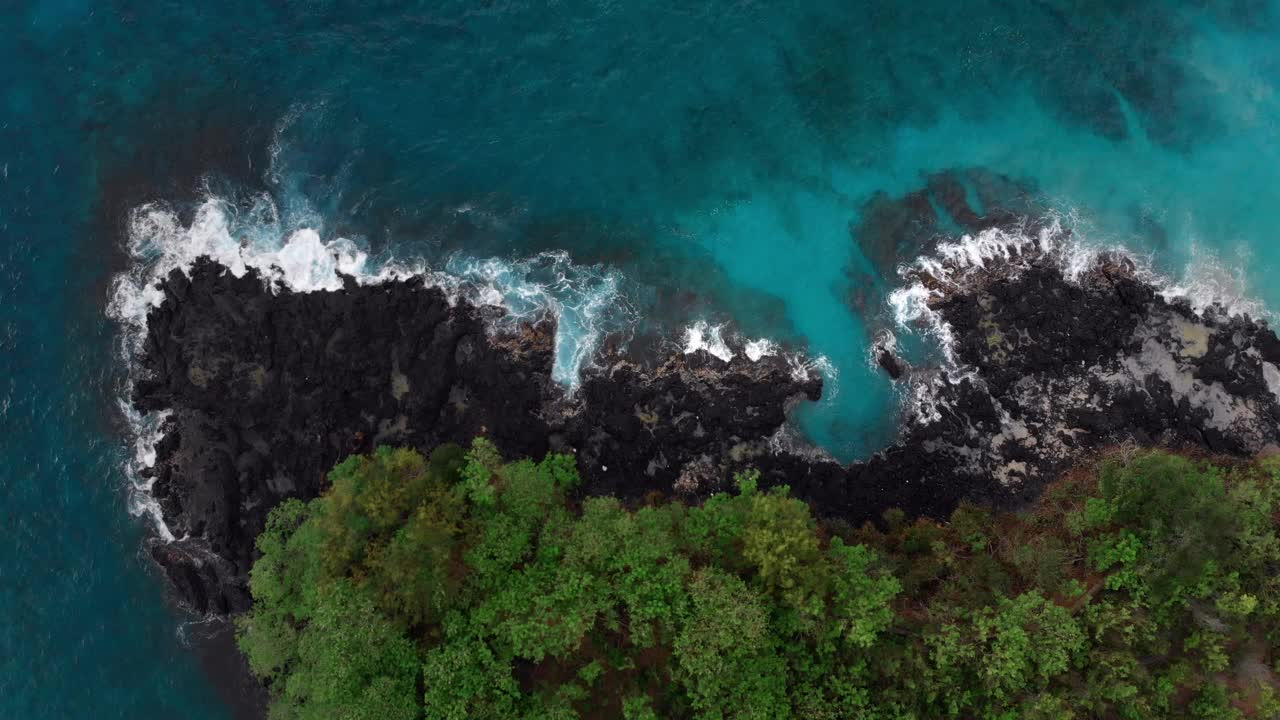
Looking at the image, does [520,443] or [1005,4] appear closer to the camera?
[520,443]

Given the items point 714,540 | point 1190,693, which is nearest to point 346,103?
point 714,540

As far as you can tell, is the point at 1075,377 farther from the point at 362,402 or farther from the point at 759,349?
the point at 362,402

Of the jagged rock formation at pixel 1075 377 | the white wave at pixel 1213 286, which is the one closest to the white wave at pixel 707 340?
the jagged rock formation at pixel 1075 377

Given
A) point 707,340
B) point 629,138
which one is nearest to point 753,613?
point 707,340

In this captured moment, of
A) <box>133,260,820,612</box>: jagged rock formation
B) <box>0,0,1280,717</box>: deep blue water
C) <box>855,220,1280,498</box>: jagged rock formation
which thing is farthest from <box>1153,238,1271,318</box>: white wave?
<box>133,260,820,612</box>: jagged rock formation

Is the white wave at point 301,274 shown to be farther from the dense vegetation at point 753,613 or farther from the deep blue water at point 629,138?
the dense vegetation at point 753,613

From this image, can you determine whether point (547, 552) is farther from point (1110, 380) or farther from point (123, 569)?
point (1110, 380)
